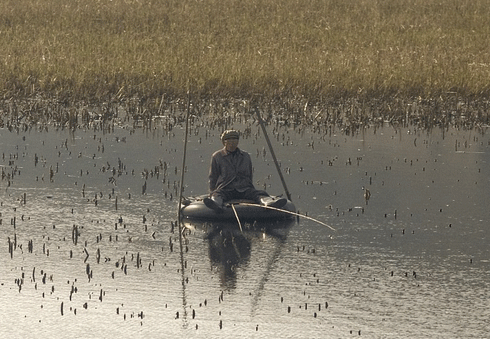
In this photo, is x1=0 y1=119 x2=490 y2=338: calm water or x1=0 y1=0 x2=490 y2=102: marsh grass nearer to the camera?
x1=0 y1=119 x2=490 y2=338: calm water

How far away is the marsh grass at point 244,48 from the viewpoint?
26328 mm

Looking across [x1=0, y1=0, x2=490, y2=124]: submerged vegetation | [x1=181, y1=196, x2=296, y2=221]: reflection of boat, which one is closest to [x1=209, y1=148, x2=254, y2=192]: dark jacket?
[x1=181, y1=196, x2=296, y2=221]: reflection of boat

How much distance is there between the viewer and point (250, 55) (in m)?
29.3

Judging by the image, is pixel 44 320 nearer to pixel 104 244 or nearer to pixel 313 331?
pixel 313 331

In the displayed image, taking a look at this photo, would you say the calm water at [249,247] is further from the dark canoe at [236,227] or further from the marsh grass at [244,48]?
the marsh grass at [244,48]

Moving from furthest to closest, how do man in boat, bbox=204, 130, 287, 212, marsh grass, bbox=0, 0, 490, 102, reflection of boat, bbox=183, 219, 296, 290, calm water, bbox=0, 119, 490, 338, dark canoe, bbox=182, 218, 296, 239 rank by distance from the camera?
1. marsh grass, bbox=0, 0, 490, 102
2. man in boat, bbox=204, 130, 287, 212
3. dark canoe, bbox=182, 218, 296, 239
4. reflection of boat, bbox=183, 219, 296, 290
5. calm water, bbox=0, 119, 490, 338

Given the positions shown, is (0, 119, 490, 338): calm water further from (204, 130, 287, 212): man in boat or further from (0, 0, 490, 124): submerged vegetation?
(0, 0, 490, 124): submerged vegetation

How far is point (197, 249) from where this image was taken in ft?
45.0

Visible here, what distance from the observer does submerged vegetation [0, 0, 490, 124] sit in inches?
1015

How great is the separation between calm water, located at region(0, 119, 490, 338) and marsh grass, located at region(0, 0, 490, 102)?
476cm

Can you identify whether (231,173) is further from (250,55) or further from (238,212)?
(250,55)

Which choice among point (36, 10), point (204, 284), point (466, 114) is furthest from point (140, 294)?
point (36, 10)

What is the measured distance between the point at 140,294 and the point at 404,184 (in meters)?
7.24

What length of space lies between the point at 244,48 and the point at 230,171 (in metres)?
15.9
